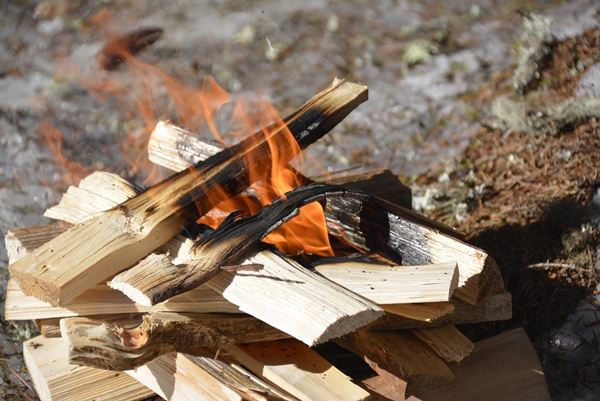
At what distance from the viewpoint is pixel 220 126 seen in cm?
602

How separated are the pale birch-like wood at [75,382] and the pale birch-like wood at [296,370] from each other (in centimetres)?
65

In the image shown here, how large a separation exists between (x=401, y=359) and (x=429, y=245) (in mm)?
603

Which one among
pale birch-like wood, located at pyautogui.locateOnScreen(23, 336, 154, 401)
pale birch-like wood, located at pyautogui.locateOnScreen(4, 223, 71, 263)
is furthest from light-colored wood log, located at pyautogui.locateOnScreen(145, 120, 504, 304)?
pale birch-like wood, located at pyautogui.locateOnScreen(23, 336, 154, 401)

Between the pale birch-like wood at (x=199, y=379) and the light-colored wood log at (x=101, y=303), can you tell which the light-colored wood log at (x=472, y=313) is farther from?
the light-colored wood log at (x=101, y=303)

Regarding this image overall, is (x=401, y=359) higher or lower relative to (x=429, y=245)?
lower

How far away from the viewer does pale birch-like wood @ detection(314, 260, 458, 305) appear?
2.56m

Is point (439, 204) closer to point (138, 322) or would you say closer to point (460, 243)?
point (460, 243)

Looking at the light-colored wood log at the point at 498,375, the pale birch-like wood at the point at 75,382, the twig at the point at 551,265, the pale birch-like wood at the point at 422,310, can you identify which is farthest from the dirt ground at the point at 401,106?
the pale birch-like wood at the point at 422,310

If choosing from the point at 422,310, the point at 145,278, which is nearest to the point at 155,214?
the point at 145,278

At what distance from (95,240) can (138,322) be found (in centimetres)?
52

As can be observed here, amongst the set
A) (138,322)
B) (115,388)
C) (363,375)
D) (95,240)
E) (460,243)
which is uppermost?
(95,240)

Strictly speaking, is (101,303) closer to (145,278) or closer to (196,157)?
(145,278)

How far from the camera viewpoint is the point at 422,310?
8.82ft

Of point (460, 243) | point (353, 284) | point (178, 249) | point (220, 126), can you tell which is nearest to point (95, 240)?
point (178, 249)
